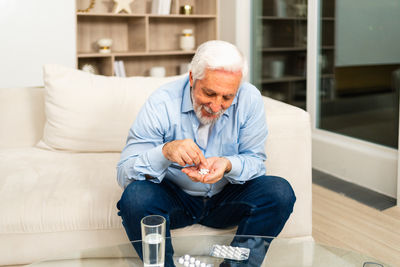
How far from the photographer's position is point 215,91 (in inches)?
53.7

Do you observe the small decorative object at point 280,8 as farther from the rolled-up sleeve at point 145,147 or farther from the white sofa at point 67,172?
the rolled-up sleeve at point 145,147

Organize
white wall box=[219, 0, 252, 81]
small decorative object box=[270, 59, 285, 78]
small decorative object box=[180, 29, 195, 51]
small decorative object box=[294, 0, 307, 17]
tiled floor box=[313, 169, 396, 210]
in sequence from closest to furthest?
tiled floor box=[313, 169, 396, 210] → small decorative object box=[294, 0, 307, 17] → small decorative object box=[270, 59, 285, 78] → white wall box=[219, 0, 252, 81] → small decorative object box=[180, 29, 195, 51]

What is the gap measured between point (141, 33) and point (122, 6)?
0.26 metres

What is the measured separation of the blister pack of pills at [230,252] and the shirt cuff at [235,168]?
0.33 meters

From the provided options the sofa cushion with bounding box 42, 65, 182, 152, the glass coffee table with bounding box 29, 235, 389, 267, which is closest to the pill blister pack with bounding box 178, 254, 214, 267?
the glass coffee table with bounding box 29, 235, 389, 267

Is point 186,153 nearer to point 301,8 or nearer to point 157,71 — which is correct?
point 301,8

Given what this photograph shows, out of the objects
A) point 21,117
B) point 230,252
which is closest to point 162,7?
point 21,117

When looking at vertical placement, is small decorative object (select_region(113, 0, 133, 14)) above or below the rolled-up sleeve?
above

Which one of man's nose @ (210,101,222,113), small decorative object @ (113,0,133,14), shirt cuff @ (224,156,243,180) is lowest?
shirt cuff @ (224,156,243,180)

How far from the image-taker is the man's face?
136 centimetres

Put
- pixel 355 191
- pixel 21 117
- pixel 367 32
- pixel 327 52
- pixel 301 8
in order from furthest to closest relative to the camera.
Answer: pixel 301 8, pixel 327 52, pixel 367 32, pixel 355 191, pixel 21 117

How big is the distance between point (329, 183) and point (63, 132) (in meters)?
1.60

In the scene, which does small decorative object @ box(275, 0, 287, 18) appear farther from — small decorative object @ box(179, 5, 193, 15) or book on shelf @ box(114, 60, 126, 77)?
book on shelf @ box(114, 60, 126, 77)

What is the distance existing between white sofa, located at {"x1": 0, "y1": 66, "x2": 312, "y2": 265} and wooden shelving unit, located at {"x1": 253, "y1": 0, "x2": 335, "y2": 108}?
4.58 ft
